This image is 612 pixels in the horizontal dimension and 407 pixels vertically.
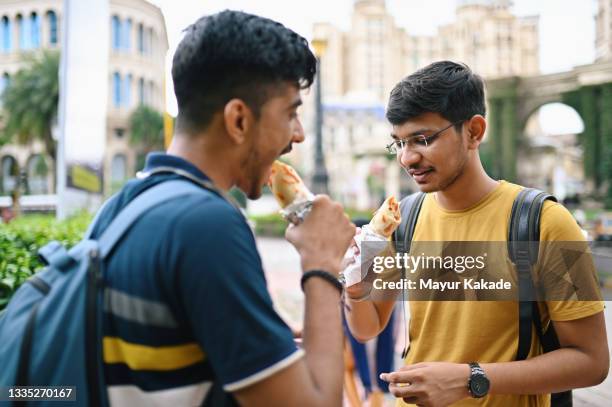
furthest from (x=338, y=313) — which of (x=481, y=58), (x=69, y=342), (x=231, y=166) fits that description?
(x=481, y=58)

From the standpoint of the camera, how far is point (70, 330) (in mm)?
1118

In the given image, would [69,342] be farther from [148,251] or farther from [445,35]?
[445,35]

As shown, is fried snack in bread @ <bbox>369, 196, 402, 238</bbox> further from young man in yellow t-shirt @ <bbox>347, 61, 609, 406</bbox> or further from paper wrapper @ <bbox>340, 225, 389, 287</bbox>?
young man in yellow t-shirt @ <bbox>347, 61, 609, 406</bbox>

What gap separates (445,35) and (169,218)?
107 metres

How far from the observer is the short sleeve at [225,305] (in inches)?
42.3

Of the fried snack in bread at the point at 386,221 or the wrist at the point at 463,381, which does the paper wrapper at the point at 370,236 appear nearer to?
the fried snack in bread at the point at 386,221

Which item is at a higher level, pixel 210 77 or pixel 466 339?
pixel 210 77

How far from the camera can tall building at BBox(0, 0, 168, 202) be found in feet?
116

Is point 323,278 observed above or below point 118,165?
below

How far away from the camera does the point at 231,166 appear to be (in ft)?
4.36

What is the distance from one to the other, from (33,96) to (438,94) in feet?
106

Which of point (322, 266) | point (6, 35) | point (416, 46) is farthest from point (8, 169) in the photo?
point (416, 46)

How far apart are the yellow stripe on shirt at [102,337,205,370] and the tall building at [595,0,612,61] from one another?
184 ft

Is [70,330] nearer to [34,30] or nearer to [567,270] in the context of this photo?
[567,270]
